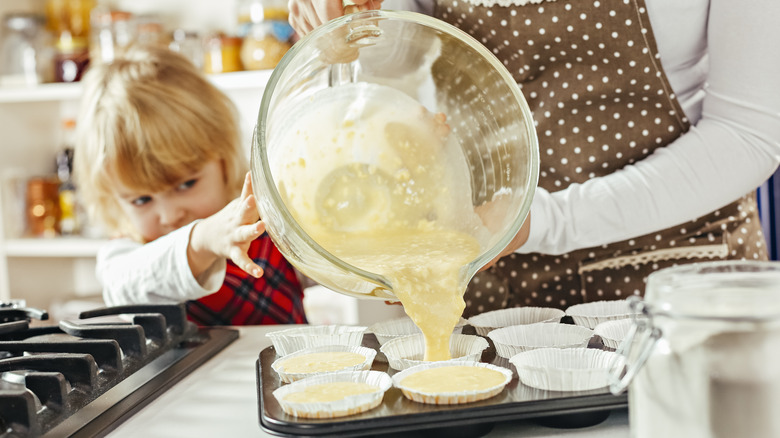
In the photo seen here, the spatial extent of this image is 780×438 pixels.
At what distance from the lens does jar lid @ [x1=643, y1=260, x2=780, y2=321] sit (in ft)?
1.44

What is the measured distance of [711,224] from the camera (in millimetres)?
1118

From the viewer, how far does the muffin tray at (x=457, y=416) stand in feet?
2.01

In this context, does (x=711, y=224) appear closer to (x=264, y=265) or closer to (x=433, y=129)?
(x=433, y=129)

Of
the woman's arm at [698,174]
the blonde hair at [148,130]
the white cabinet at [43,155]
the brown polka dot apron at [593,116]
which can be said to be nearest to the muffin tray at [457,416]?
Answer: the woman's arm at [698,174]

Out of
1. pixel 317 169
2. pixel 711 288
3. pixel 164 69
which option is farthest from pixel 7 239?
pixel 711 288

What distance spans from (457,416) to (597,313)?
35 cm

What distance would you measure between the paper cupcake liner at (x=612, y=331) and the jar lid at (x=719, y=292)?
0.29m

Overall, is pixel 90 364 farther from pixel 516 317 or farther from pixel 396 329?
pixel 516 317

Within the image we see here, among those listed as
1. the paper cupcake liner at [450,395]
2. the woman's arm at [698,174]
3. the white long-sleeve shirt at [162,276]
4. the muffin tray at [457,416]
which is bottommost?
the muffin tray at [457,416]

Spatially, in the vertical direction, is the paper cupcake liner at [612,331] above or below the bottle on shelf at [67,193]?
below

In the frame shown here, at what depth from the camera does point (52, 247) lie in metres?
2.40

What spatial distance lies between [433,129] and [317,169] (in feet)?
0.46

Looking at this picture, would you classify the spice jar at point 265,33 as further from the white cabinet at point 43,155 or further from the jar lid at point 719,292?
the jar lid at point 719,292

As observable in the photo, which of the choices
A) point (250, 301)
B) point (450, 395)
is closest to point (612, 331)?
point (450, 395)
